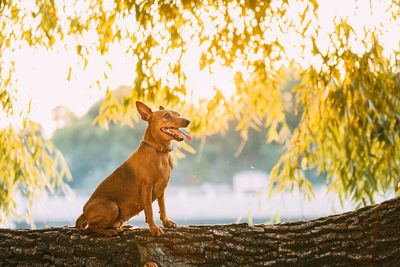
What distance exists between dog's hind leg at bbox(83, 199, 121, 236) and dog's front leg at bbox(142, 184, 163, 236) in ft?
0.36

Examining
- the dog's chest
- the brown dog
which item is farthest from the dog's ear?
the dog's chest

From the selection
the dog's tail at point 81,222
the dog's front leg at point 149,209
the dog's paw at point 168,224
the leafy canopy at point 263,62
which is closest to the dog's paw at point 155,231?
the dog's front leg at point 149,209

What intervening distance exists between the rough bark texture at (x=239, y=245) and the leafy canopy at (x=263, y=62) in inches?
24.9

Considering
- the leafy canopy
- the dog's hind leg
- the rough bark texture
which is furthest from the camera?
the leafy canopy

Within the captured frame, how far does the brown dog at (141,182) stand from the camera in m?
1.66

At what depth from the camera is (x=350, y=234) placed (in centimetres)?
159

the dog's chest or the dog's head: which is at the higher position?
the dog's head

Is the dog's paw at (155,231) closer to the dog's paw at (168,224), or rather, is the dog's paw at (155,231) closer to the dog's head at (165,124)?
the dog's paw at (168,224)

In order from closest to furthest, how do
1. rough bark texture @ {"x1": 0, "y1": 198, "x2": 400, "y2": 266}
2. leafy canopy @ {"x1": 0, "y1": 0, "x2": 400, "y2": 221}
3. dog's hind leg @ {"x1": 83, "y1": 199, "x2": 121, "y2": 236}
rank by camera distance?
1. rough bark texture @ {"x1": 0, "y1": 198, "x2": 400, "y2": 266}
2. dog's hind leg @ {"x1": 83, "y1": 199, "x2": 121, "y2": 236}
3. leafy canopy @ {"x1": 0, "y1": 0, "x2": 400, "y2": 221}

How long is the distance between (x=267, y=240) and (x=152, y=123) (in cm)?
57

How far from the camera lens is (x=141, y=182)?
1.67 m

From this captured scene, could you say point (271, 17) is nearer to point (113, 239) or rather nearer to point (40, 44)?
point (40, 44)

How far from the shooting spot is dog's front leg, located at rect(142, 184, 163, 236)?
161cm

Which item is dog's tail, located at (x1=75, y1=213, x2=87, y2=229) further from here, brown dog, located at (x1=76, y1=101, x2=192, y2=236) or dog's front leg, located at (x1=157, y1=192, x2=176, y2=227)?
dog's front leg, located at (x1=157, y1=192, x2=176, y2=227)
